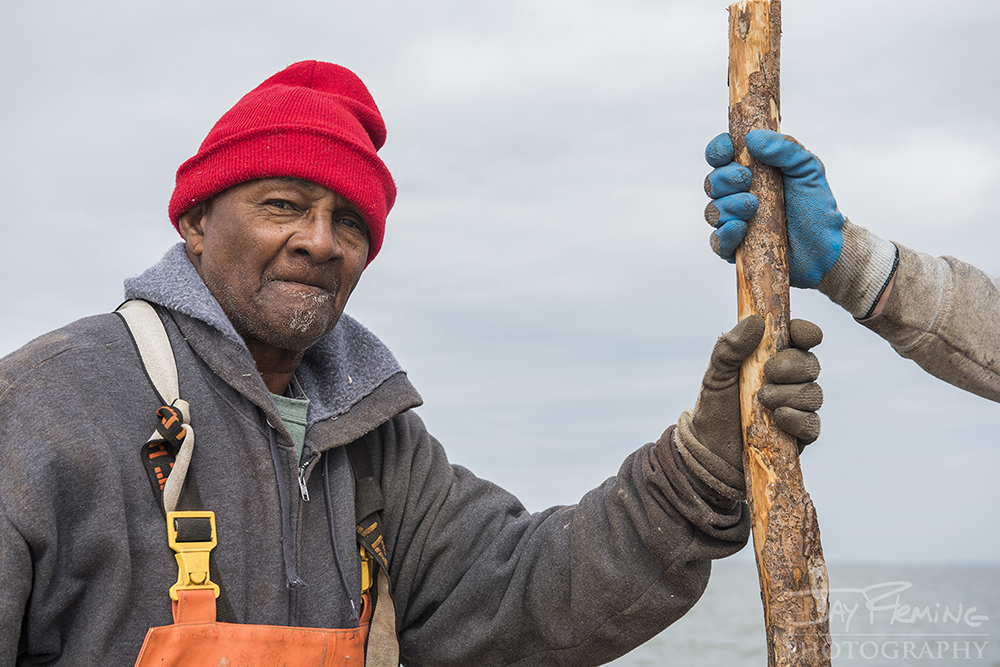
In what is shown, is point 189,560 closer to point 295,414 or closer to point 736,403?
point 295,414

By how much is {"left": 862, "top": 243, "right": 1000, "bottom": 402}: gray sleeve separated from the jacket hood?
79.6 inches

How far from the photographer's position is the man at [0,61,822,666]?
2.25 meters

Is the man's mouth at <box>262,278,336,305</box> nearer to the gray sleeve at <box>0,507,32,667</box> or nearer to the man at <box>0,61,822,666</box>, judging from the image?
the man at <box>0,61,822,666</box>

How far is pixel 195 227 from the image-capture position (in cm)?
305

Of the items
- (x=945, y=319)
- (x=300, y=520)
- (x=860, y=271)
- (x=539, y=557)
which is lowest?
(x=539, y=557)

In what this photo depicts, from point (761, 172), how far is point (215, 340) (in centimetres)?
192

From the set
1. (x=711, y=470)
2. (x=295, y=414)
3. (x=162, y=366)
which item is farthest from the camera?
(x=295, y=414)

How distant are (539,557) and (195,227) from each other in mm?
1774

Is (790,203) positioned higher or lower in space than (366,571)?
higher

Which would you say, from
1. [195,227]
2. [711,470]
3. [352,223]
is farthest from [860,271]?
[195,227]

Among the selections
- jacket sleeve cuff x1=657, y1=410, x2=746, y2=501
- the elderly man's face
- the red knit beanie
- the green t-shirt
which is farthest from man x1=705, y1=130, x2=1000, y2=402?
the green t-shirt

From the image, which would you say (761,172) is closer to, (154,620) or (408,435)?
(408,435)

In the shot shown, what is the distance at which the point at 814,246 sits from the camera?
2984mm

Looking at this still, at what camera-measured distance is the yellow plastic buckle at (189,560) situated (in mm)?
2367
